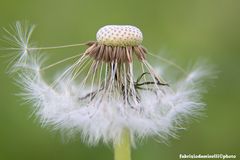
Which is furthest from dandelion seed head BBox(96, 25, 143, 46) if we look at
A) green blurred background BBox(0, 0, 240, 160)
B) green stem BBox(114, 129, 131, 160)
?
green blurred background BBox(0, 0, 240, 160)

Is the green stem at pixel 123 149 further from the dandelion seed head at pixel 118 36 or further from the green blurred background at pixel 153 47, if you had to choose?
the green blurred background at pixel 153 47

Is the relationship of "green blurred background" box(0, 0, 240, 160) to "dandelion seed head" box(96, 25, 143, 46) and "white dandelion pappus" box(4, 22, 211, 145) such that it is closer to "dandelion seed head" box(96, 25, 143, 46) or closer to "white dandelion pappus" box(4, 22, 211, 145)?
"white dandelion pappus" box(4, 22, 211, 145)

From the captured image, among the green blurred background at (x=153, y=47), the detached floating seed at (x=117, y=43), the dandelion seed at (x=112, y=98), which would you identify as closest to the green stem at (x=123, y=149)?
the dandelion seed at (x=112, y=98)

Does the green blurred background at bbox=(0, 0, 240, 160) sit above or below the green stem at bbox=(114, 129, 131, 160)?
above

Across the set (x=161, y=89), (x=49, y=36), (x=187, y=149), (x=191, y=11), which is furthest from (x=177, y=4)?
(x=161, y=89)

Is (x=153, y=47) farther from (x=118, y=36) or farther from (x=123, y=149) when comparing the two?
(x=123, y=149)

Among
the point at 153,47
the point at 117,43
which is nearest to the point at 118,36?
the point at 117,43
